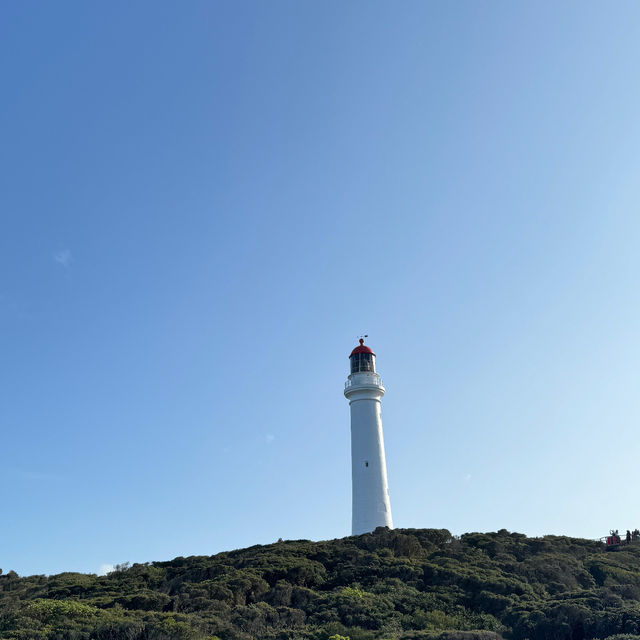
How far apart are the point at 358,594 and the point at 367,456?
682 inches

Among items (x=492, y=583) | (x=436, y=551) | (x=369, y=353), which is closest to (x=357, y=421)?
(x=369, y=353)

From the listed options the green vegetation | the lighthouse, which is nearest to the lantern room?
the lighthouse

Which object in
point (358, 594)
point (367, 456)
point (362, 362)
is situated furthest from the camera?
point (362, 362)

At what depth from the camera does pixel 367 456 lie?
134ft

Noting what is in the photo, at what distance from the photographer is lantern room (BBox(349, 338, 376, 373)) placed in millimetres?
43969

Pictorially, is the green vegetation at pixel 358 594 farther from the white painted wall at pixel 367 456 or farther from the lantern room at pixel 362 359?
the lantern room at pixel 362 359

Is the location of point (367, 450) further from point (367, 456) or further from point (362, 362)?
point (362, 362)

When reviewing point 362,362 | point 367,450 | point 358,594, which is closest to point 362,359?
point 362,362

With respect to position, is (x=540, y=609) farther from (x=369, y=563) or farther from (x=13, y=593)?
(x=13, y=593)

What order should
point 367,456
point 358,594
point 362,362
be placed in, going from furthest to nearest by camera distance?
point 362,362 → point 367,456 → point 358,594

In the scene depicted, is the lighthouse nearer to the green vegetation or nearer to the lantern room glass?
the lantern room glass

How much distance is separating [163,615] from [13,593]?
11.1 m

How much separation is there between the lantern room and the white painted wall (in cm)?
76

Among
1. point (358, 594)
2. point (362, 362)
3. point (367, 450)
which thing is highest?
point (362, 362)
